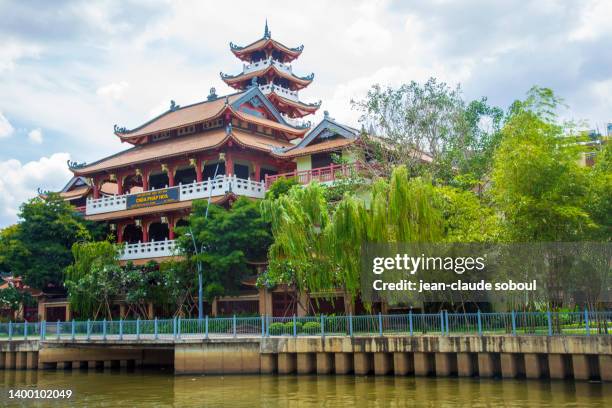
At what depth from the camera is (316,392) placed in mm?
20609

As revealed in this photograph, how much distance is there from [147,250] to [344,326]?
1570cm

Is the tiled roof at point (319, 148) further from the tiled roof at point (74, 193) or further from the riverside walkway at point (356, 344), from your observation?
the tiled roof at point (74, 193)

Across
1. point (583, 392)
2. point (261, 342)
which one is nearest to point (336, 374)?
point (261, 342)

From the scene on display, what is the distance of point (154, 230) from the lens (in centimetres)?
4044

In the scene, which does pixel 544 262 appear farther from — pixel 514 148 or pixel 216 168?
pixel 216 168

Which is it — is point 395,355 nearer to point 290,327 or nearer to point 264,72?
point 290,327

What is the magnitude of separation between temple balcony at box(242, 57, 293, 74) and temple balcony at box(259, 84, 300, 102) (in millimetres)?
1641

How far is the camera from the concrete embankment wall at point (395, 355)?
19938 mm

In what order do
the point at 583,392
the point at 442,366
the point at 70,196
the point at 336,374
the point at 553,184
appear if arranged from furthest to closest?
the point at 70,196 < the point at 336,374 < the point at 442,366 < the point at 553,184 < the point at 583,392

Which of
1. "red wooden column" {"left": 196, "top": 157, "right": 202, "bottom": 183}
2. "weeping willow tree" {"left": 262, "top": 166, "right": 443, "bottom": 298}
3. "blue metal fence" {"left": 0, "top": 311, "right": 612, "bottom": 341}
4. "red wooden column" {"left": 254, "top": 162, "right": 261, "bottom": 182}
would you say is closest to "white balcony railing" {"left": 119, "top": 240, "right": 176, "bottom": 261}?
"red wooden column" {"left": 196, "top": 157, "right": 202, "bottom": 183}

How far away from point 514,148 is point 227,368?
43.1 ft

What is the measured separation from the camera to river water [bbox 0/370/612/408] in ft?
59.4

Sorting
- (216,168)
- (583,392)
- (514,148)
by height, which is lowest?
(583,392)

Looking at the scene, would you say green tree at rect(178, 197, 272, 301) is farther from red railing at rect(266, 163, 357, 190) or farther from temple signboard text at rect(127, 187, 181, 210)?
temple signboard text at rect(127, 187, 181, 210)
